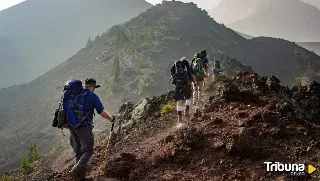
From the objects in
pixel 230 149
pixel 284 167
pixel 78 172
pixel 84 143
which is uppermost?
pixel 84 143

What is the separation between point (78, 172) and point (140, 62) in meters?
72.9

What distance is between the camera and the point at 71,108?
628 centimetres

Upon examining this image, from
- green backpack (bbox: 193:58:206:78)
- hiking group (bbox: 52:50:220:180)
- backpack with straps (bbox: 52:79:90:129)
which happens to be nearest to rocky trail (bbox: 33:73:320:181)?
hiking group (bbox: 52:50:220:180)

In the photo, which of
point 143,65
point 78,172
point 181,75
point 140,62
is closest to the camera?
point 78,172

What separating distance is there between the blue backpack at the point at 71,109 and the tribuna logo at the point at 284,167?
379 centimetres

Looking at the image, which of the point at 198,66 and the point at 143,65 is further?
the point at 143,65

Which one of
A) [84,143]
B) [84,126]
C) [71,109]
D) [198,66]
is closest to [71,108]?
[71,109]

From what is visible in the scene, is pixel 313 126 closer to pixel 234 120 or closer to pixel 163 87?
pixel 234 120

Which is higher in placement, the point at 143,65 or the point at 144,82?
the point at 143,65

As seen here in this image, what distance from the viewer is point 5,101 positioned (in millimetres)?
96438

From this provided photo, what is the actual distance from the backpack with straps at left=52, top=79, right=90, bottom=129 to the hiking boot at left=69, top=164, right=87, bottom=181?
84 cm

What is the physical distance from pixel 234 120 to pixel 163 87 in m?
58.9

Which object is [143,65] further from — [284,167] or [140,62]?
[284,167]

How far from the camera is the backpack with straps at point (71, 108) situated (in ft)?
20.6
